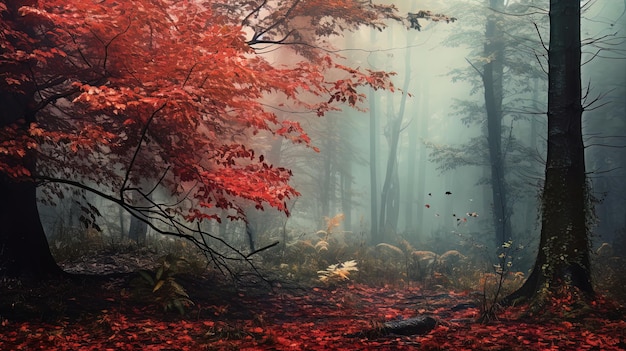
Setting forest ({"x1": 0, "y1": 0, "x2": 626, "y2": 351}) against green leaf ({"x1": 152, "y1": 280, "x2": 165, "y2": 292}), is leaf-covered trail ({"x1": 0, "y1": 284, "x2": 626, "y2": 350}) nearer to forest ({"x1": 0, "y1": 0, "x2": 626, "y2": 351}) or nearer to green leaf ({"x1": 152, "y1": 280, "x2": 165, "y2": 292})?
forest ({"x1": 0, "y1": 0, "x2": 626, "y2": 351})

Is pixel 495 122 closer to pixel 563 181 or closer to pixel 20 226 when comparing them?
pixel 563 181

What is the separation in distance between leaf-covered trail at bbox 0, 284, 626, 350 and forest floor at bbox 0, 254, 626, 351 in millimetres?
12

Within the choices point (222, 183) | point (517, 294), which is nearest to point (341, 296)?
point (517, 294)

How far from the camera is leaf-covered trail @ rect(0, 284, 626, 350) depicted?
16.2ft

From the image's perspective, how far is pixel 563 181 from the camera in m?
6.88

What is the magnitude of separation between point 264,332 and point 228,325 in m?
0.54

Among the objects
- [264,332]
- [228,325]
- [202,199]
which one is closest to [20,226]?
[202,199]

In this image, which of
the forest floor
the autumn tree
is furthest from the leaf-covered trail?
the autumn tree

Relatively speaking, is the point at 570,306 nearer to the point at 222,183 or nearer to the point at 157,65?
the point at 222,183

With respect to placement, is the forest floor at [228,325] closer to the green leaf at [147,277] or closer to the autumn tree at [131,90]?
the green leaf at [147,277]

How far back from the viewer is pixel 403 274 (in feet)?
44.0

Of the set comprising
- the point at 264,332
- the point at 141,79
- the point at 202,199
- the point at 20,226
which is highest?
the point at 141,79

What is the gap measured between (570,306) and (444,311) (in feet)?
8.49

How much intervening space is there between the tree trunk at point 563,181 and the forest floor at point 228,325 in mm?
663
